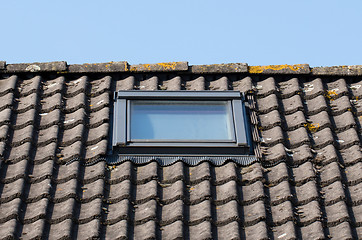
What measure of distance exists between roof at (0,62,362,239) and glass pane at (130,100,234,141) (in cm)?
25

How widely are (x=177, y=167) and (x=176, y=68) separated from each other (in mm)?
1470

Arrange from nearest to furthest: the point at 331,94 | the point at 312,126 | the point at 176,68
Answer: the point at 312,126, the point at 331,94, the point at 176,68

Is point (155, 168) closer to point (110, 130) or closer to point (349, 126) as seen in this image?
point (110, 130)

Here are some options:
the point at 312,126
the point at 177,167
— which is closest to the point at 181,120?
the point at 177,167

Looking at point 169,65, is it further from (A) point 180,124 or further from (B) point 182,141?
(B) point 182,141

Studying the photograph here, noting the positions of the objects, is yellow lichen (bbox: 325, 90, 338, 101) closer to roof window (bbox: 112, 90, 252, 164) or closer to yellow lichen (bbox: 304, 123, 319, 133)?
yellow lichen (bbox: 304, 123, 319, 133)

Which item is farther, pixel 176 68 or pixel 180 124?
pixel 176 68

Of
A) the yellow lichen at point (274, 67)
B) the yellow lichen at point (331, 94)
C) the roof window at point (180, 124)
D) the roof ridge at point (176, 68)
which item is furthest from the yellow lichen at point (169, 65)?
the yellow lichen at point (331, 94)

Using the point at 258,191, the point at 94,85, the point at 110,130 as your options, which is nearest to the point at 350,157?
the point at 258,191

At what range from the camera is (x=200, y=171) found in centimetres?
484

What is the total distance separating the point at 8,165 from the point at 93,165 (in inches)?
22.8

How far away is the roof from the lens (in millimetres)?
4281

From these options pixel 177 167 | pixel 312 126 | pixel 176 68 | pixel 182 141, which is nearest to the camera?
pixel 177 167

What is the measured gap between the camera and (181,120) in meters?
5.51
